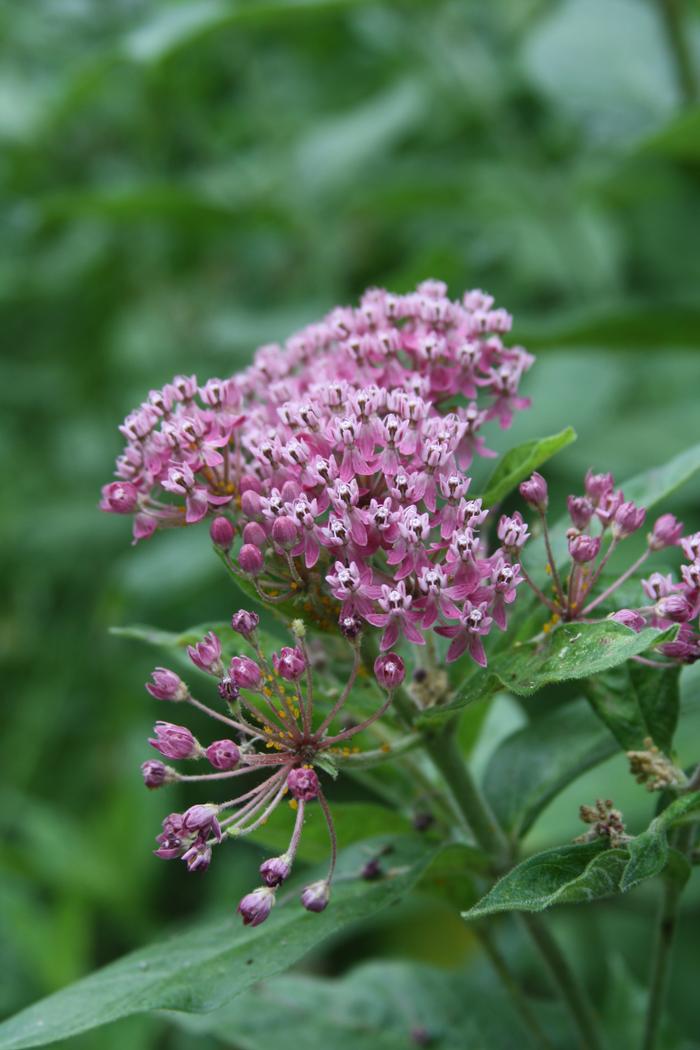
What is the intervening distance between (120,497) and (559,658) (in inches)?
40.5

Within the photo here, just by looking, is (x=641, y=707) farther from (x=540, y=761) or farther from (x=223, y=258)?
(x=223, y=258)

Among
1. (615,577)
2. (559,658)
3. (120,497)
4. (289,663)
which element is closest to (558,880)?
(559,658)

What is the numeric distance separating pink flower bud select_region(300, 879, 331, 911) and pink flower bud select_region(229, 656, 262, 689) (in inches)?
15.4

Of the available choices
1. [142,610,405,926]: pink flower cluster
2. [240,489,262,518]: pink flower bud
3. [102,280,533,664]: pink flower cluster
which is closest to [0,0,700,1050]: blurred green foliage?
[102,280,533,664]: pink flower cluster

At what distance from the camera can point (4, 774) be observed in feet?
20.8

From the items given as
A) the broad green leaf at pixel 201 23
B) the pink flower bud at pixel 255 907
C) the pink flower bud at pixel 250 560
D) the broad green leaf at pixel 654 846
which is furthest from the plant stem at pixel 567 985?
the broad green leaf at pixel 201 23

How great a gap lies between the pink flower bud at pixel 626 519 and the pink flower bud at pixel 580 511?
0.06 metres

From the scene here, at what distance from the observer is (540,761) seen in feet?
9.11

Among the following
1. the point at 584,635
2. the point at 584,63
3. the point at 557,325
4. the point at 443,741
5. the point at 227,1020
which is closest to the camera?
the point at 584,635

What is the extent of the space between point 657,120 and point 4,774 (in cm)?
475

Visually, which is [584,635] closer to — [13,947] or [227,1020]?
[227,1020]

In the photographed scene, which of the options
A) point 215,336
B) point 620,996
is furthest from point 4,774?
point 620,996

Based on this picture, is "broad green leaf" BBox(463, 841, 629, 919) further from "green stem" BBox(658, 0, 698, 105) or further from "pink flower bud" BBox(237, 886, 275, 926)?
"green stem" BBox(658, 0, 698, 105)

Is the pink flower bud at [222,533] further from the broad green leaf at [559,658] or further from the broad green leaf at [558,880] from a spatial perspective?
the broad green leaf at [558,880]
